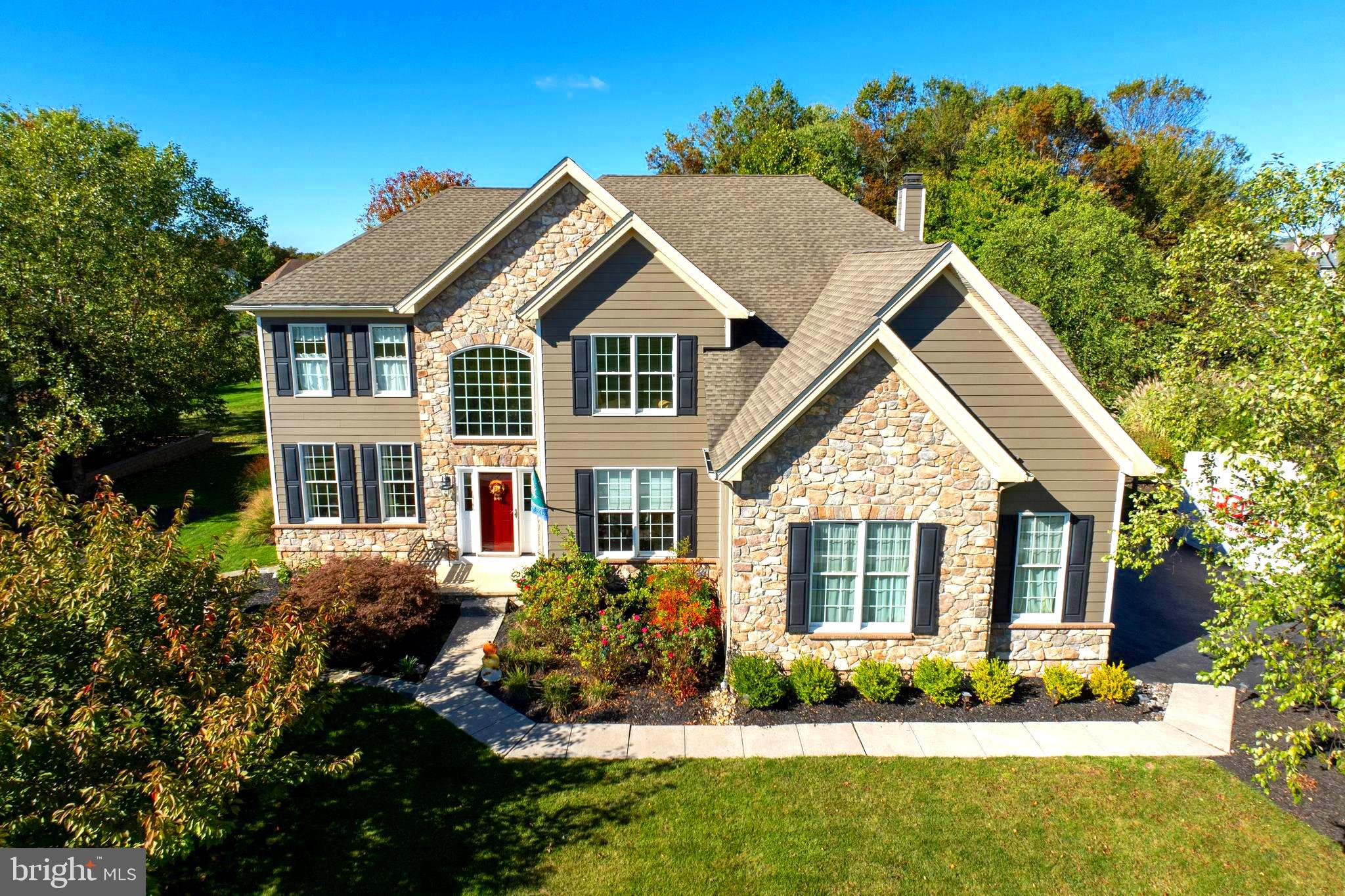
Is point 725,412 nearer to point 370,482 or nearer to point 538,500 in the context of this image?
point 538,500

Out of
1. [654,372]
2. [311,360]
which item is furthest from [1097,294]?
[311,360]

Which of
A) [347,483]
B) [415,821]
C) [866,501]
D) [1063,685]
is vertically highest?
[866,501]

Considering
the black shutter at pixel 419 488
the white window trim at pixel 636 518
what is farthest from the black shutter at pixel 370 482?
the white window trim at pixel 636 518

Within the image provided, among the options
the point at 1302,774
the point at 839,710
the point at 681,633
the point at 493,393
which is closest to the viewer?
the point at 1302,774

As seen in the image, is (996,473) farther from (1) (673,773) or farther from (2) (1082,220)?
(2) (1082,220)

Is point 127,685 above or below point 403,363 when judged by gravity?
below

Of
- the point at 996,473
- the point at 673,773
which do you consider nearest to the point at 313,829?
the point at 673,773

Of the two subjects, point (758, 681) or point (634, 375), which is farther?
point (634, 375)
